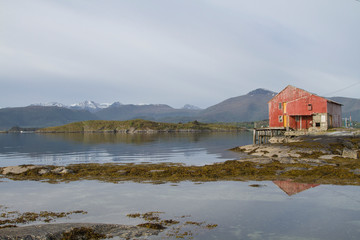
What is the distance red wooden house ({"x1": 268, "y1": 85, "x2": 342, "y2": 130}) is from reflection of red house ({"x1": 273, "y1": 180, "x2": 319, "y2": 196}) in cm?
4216

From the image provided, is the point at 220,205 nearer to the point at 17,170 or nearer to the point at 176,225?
the point at 176,225

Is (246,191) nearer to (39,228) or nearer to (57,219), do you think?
(57,219)

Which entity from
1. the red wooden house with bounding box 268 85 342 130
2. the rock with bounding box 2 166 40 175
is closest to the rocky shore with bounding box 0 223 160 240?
the rock with bounding box 2 166 40 175

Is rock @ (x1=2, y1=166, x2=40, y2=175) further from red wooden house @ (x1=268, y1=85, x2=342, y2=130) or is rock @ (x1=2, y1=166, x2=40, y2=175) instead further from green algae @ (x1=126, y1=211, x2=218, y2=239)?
red wooden house @ (x1=268, y1=85, x2=342, y2=130)

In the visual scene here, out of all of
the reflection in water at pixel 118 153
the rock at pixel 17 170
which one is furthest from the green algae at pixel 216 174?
the reflection in water at pixel 118 153

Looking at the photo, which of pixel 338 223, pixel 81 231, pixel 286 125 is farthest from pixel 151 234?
pixel 286 125

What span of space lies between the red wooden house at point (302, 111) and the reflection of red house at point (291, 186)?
4216cm

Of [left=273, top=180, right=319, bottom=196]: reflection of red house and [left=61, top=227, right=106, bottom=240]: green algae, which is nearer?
[left=61, top=227, right=106, bottom=240]: green algae

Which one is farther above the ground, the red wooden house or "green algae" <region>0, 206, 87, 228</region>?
the red wooden house

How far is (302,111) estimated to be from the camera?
Answer: 2402 inches

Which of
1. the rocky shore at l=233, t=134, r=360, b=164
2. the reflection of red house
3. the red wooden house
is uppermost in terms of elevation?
the red wooden house

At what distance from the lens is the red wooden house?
193 ft

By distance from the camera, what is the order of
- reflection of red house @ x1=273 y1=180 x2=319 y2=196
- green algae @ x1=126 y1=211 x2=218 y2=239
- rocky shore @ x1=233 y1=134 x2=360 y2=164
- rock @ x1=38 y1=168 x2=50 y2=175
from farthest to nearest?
rocky shore @ x1=233 y1=134 x2=360 y2=164 < rock @ x1=38 y1=168 x2=50 y2=175 < reflection of red house @ x1=273 y1=180 x2=319 y2=196 < green algae @ x1=126 y1=211 x2=218 y2=239

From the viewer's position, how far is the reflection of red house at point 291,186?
18.7m
